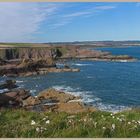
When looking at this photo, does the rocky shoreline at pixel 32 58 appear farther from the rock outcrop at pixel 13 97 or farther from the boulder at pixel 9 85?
the rock outcrop at pixel 13 97

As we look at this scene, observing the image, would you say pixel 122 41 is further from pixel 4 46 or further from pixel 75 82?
pixel 4 46

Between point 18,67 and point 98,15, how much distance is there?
3.38m

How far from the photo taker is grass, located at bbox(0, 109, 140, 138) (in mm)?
6215

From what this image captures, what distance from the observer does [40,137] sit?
6168 millimetres

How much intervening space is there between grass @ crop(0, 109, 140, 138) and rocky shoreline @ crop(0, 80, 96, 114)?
6.72ft

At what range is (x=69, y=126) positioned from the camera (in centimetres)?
644

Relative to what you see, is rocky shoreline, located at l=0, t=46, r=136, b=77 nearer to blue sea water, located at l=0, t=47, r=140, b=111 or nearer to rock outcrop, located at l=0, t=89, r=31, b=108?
blue sea water, located at l=0, t=47, r=140, b=111

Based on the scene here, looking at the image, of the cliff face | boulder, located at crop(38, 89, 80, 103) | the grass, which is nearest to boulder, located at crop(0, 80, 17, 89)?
the cliff face

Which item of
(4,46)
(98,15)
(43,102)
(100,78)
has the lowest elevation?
(43,102)

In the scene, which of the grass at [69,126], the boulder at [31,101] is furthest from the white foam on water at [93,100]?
the grass at [69,126]

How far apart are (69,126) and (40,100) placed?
3.92 metres

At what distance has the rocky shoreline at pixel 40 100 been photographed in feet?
30.2

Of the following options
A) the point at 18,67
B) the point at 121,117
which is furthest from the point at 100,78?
the point at 121,117

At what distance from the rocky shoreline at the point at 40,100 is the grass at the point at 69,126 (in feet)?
6.72
